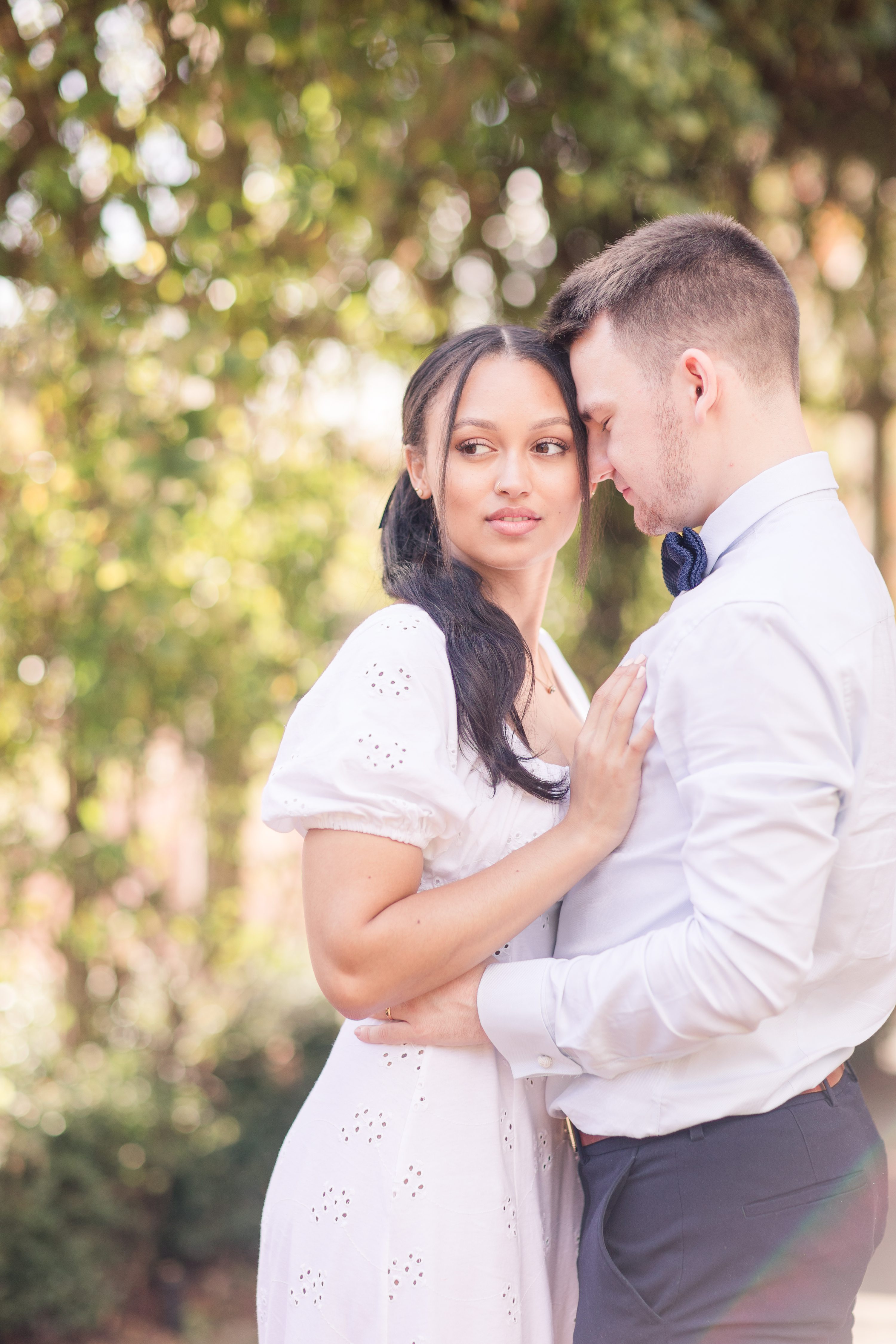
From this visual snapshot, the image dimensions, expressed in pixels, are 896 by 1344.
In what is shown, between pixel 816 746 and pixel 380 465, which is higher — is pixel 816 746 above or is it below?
below

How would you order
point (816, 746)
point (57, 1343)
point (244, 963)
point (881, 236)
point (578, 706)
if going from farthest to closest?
point (881, 236)
point (244, 963)
point (57, 1343)
point (578, 706)
point (816, 746)

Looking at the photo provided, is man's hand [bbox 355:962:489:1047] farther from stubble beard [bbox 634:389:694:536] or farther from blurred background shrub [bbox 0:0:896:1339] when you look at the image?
blurred background shrub [bbox 0:0:896:1339]

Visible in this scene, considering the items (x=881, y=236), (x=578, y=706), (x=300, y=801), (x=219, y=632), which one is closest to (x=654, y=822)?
(x=300, y=801)

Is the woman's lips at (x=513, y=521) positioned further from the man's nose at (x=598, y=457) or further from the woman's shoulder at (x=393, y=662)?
the woman's shoulder at (x=393, y=662)

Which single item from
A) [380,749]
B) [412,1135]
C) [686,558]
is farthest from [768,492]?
[412,1135]

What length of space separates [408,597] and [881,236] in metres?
4.54

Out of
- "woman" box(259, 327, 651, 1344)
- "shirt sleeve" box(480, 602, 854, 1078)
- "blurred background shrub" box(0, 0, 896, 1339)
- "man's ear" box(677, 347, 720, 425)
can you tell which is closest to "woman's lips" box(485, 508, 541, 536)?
"woman" box(259, 327, 651, 1344)

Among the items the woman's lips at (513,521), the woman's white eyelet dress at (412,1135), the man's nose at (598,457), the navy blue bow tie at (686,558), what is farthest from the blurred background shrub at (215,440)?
the navy blue bow tie at (686,558)

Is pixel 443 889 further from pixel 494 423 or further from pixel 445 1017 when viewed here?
pixel 494 423

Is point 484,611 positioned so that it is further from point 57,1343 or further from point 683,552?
point 57,1343

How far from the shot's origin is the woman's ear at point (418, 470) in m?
1.83

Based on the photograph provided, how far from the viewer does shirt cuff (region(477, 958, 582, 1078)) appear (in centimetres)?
139

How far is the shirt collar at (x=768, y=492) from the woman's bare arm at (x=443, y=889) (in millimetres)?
206

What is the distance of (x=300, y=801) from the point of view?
56.0 inches
